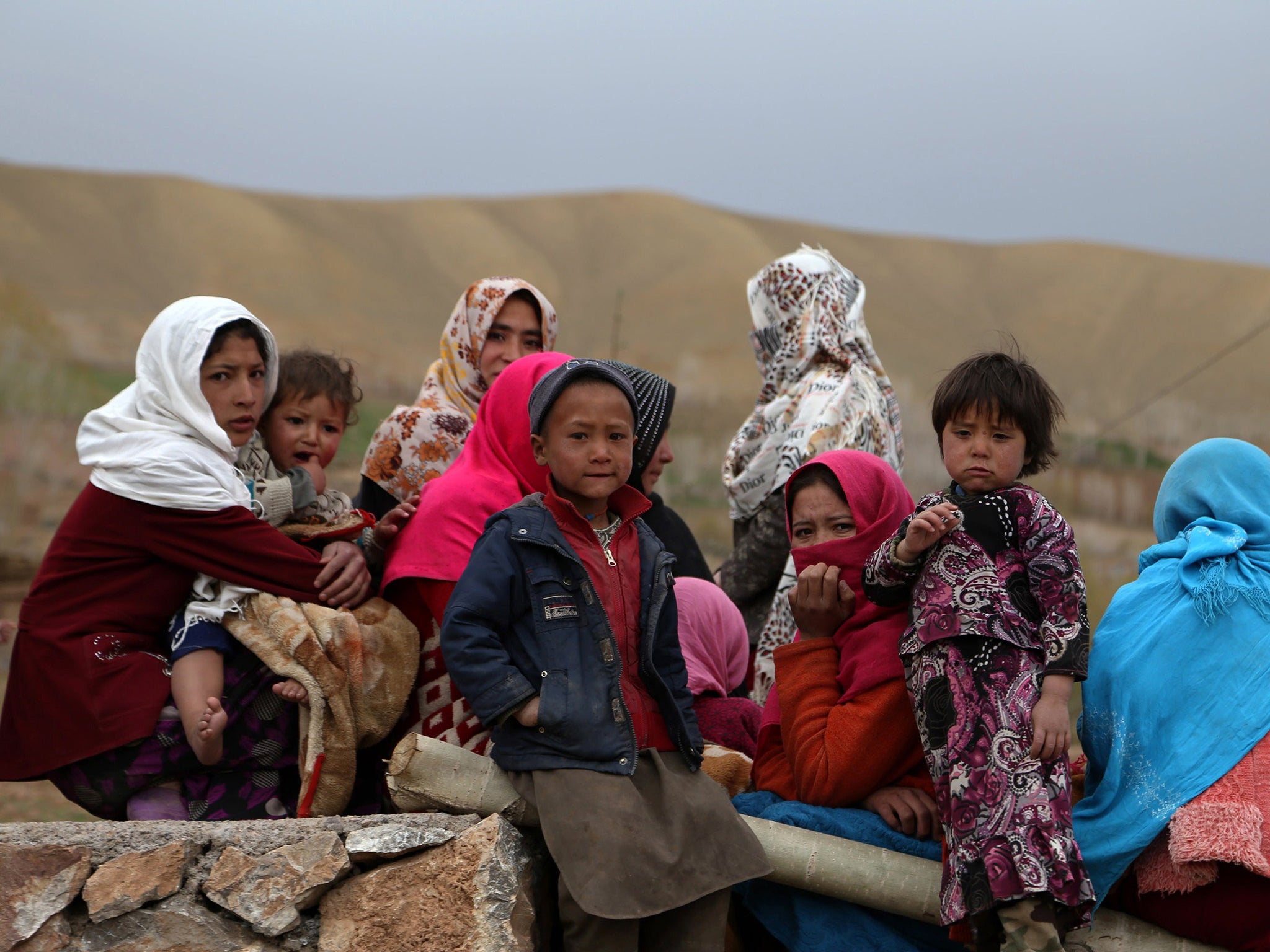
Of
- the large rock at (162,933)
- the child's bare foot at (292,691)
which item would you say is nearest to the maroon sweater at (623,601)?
the child's bare foot at (292,691)

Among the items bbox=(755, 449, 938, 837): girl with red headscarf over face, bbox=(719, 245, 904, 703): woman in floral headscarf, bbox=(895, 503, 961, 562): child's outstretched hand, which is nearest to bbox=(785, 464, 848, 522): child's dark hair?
bbox=(755, 449, 938, 837): girl with red headscarf over face

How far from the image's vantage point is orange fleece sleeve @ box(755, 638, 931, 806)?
2682 millimetres

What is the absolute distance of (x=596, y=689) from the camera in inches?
96.6

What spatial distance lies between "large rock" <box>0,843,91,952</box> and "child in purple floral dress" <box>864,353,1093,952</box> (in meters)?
1.93

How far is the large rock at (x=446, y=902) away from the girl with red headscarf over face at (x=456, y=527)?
1.20ft

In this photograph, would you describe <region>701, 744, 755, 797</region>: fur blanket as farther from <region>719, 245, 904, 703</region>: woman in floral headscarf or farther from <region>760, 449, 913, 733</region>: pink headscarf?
<region>719, 245, 904, 703</region>: woman in floral headscarf

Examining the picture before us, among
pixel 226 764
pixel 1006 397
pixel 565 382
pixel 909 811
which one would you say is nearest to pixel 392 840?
pixel 226 764

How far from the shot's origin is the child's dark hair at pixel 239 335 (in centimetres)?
295

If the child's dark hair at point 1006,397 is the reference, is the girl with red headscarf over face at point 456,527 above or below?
below

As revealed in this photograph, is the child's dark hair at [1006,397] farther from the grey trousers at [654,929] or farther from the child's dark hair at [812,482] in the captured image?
the grey trousers at [654,929]

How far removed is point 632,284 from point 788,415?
23.4m

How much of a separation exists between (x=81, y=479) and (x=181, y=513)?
1360cm

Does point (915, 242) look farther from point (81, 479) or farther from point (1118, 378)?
point (81, 479)

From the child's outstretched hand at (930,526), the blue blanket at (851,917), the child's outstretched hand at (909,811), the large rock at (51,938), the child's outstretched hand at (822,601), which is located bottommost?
the large rock at (51,938)
